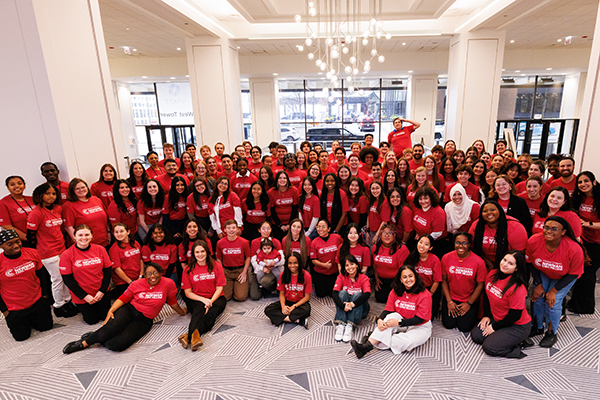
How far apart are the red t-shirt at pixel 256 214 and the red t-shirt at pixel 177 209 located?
0.90m

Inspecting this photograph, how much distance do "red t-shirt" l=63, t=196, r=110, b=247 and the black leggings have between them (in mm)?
5858

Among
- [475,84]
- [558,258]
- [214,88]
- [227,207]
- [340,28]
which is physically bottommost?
[558,258]

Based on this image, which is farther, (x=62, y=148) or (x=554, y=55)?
(x=554, y=55)

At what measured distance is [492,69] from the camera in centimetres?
803

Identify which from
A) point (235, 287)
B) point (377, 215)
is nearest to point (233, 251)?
point (235, 287)

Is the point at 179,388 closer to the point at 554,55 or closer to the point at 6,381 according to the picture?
the point at 6,381

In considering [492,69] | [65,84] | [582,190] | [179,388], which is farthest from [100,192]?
[492,69]

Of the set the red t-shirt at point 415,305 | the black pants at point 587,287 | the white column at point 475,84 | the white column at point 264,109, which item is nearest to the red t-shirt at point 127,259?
the red t-shirt at point 415,305

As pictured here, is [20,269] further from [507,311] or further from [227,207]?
[507,311]

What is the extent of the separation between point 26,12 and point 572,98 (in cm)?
1789

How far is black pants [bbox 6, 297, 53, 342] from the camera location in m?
3.60

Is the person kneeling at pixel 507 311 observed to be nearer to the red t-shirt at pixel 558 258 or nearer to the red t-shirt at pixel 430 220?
the red t-shirt at pixel 558 258

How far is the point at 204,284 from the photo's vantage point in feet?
12.8

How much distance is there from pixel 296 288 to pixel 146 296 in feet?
5.61
